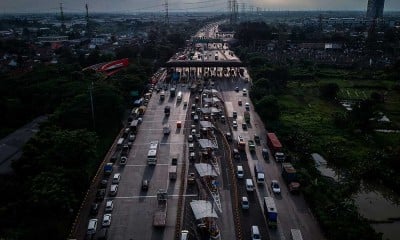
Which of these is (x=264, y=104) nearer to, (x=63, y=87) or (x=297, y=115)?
(x=297, y=115)

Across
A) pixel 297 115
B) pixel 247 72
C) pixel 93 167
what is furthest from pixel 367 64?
pixel 93 167

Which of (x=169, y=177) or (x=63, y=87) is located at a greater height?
(x=63, y=87)

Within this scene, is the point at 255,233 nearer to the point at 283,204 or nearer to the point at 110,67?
the point at 283,204

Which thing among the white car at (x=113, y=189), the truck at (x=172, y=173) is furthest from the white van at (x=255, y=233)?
Answer: the white car at (x=113, y=189)

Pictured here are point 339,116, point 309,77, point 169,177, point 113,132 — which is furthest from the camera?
point 309,77

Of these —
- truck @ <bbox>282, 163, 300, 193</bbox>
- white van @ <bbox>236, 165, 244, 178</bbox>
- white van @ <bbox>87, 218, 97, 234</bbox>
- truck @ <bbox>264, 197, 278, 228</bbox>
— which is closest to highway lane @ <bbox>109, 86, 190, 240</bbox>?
white van @ <bbox>87, 218, 97, 234</bbox>

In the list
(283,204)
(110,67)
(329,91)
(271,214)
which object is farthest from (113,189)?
(110,67)

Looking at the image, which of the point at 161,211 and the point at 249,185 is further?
the point at 249,185
